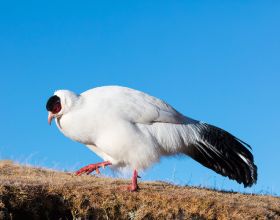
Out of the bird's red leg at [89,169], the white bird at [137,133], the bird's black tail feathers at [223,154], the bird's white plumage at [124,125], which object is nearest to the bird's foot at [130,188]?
the white bird at [137,133]

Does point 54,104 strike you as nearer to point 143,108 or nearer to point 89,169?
point 89,169

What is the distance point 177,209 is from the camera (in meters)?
7.86

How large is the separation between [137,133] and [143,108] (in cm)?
45

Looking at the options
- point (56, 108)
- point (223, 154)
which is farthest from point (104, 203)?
point (223, 154)

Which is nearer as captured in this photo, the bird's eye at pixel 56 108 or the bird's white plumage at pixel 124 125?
the bird's white plumage at pixel 124 125

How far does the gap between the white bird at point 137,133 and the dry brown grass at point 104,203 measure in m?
0.54

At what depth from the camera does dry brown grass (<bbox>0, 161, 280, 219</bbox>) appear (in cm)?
744

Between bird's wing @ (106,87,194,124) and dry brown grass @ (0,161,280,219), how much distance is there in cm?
106

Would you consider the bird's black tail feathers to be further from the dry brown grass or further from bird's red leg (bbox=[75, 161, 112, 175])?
bird's red leg (bbox=[75, 161, 112, 175])

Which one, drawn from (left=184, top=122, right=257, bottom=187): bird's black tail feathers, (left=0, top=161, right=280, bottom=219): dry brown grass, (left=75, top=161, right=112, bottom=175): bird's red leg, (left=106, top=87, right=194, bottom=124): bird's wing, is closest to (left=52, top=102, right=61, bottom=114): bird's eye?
(left=106, top=87, right=194, bottom=124): bird's wing

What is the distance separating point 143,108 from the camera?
893cm

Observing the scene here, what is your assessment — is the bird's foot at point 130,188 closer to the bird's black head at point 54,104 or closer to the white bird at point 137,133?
the white bird at point 137,133

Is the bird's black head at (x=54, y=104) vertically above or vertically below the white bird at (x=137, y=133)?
above

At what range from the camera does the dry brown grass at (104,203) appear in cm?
744
